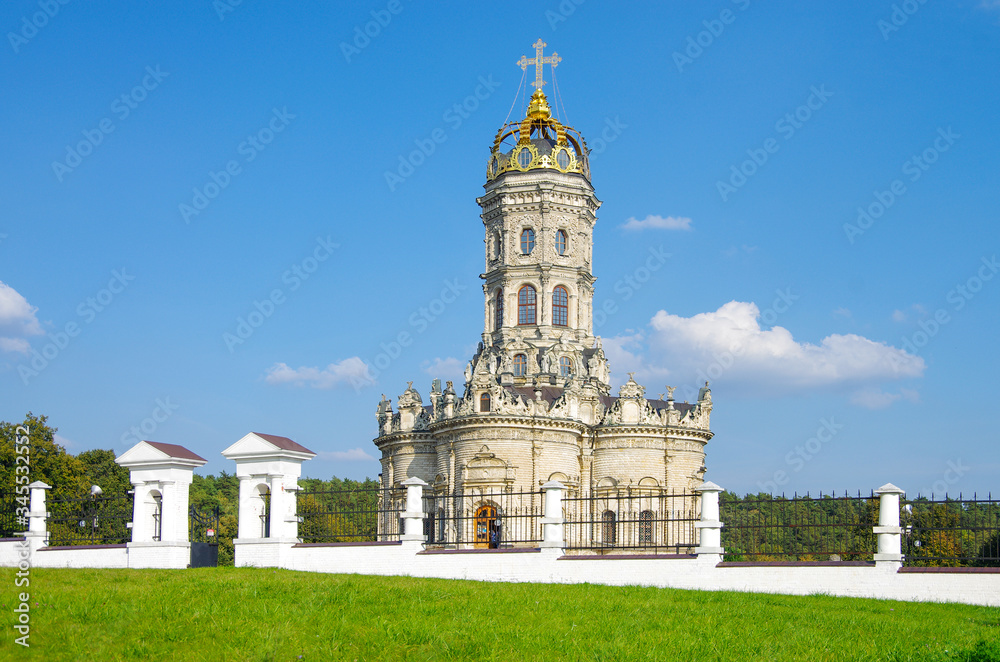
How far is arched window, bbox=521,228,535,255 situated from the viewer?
161 ft

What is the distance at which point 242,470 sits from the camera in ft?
76.5

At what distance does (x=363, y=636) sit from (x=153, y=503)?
12053 millimetres

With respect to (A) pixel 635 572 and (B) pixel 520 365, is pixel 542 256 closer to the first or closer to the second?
(B) pixel 520 365

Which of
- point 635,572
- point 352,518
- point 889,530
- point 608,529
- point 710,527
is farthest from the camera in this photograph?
point 608,529

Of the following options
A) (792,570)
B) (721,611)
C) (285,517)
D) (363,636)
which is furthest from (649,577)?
(363,636)

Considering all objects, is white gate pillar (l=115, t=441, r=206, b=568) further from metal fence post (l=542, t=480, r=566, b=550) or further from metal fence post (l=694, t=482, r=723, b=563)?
metal fence post (l=694, t=482, r=723, b=563)

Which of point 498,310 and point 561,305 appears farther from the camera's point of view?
point 498,310

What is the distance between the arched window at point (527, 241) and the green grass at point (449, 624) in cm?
3152

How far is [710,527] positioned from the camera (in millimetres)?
21734

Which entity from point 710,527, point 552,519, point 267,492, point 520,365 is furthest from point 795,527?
point 520,365

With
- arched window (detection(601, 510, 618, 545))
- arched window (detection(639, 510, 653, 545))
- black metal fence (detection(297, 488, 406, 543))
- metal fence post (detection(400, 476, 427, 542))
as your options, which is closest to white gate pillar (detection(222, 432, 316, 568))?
black metal fence (detection(297, 488, 406, 543))

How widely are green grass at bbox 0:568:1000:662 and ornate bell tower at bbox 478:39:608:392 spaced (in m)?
30.0

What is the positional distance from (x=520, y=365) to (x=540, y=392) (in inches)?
132

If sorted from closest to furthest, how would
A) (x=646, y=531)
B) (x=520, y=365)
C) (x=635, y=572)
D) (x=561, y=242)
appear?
(x=635, y=572)
(x=646, y=531)
(x=520, y=365)
(x=561, y=242)
